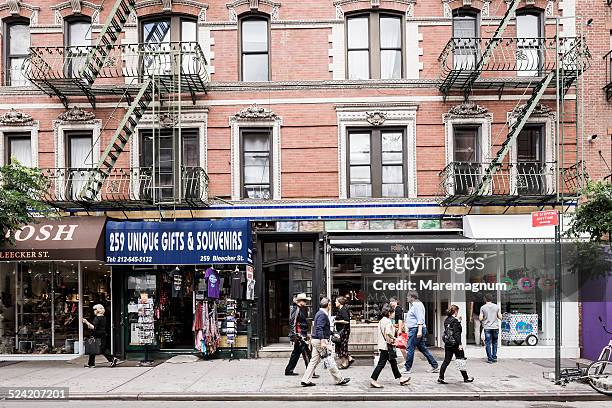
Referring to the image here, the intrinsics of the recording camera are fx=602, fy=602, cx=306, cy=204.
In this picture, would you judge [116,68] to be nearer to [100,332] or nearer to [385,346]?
[100,332]

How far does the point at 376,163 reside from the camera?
16.5m

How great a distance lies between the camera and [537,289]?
53.5 ft

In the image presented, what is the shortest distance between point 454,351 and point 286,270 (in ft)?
18.9

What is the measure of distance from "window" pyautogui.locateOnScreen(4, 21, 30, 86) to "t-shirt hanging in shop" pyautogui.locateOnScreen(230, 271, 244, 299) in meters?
8.07

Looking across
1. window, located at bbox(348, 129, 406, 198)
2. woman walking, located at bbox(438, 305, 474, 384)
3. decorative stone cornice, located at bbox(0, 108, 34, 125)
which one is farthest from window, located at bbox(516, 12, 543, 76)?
decorative stone cornice, located at bbox(0, 108, 34, 125)

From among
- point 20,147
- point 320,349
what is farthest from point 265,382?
point 20,147

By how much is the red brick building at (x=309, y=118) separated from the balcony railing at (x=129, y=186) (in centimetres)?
6

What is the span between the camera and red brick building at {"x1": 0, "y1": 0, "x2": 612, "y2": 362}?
16.1m

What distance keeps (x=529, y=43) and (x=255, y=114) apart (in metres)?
7.58

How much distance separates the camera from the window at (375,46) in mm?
16594

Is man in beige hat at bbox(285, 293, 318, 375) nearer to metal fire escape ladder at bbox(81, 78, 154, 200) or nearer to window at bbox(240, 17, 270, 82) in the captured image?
metal fire escape ladder at bbox(81, 78, 154, 200)

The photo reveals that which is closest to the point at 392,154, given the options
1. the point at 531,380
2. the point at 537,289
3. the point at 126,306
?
the point at 537,289

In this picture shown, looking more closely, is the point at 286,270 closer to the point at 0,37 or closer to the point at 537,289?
the point at 537,289

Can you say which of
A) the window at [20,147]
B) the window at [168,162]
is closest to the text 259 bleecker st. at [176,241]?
the window at [168,162]
